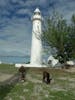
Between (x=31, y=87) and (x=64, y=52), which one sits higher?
(x=64, y=52)

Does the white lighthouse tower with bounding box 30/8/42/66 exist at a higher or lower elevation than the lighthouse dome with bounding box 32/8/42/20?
lower

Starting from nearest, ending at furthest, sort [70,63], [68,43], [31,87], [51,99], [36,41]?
1. [51,99]
2. [31,87]
3. [68,43]
4. [70,63]
5. [36,41]

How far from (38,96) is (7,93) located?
196cm

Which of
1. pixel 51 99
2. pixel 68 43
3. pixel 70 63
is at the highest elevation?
pixel 68 43

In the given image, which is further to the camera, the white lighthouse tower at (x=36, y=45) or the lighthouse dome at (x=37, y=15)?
the lighthouse dome at (x=37, y=15)

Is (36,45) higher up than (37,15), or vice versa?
(37,15)

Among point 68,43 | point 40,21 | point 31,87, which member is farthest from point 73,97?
point 40,21

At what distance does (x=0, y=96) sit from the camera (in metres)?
14.5

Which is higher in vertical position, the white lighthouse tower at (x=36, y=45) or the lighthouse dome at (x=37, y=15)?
the lighthouse dome at (x=37, y=15)

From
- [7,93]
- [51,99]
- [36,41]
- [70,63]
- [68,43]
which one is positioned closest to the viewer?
[51,99]

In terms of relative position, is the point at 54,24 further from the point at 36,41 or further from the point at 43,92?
the point at 43,92

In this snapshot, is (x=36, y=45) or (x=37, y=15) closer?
(x=36, y=45)

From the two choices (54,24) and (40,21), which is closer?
(54,24)

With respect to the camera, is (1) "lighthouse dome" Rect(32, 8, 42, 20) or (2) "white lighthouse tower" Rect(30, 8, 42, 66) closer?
(2) "white lighthouse tower" Rect(30, 8, 42, 66)
